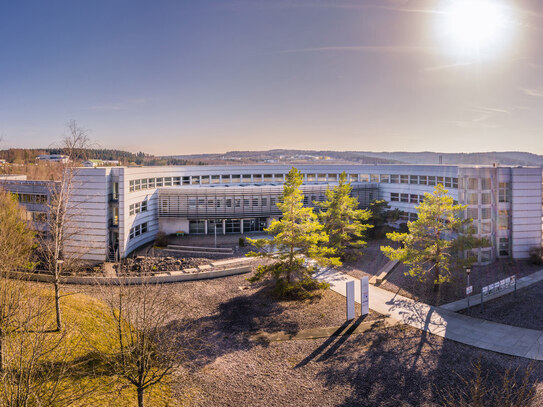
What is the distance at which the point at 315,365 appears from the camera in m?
15.8

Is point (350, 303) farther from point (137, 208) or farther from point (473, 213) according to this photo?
point (137, 208)

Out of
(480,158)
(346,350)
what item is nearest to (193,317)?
(346,350)

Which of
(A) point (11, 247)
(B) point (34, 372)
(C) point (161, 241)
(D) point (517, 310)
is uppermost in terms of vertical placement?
(A) point (11, 247)

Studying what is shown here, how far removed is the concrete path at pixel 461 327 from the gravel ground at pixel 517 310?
0.89 m

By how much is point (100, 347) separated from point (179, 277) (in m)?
10.7

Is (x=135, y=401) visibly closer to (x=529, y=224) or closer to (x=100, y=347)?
(x=100, y=347)

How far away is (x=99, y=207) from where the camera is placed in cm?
3228

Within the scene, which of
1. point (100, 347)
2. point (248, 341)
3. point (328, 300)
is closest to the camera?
point (100, 347)

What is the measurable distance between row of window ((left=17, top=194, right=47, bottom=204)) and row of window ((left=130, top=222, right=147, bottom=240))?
941 cm

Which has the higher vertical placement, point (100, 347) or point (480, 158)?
point (480, 158)

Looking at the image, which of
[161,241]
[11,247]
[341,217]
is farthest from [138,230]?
[341,217]

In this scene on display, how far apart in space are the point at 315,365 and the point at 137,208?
27393 millimetres

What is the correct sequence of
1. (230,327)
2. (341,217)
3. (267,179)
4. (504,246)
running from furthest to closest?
(267,179) → (341,217) → (504,246) → (230,327)

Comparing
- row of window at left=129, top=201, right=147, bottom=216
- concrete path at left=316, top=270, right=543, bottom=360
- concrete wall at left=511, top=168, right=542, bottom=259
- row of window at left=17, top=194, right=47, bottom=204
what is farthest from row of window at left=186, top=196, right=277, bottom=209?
concrete wall at left=511, top=168, right=542, bottom=259
